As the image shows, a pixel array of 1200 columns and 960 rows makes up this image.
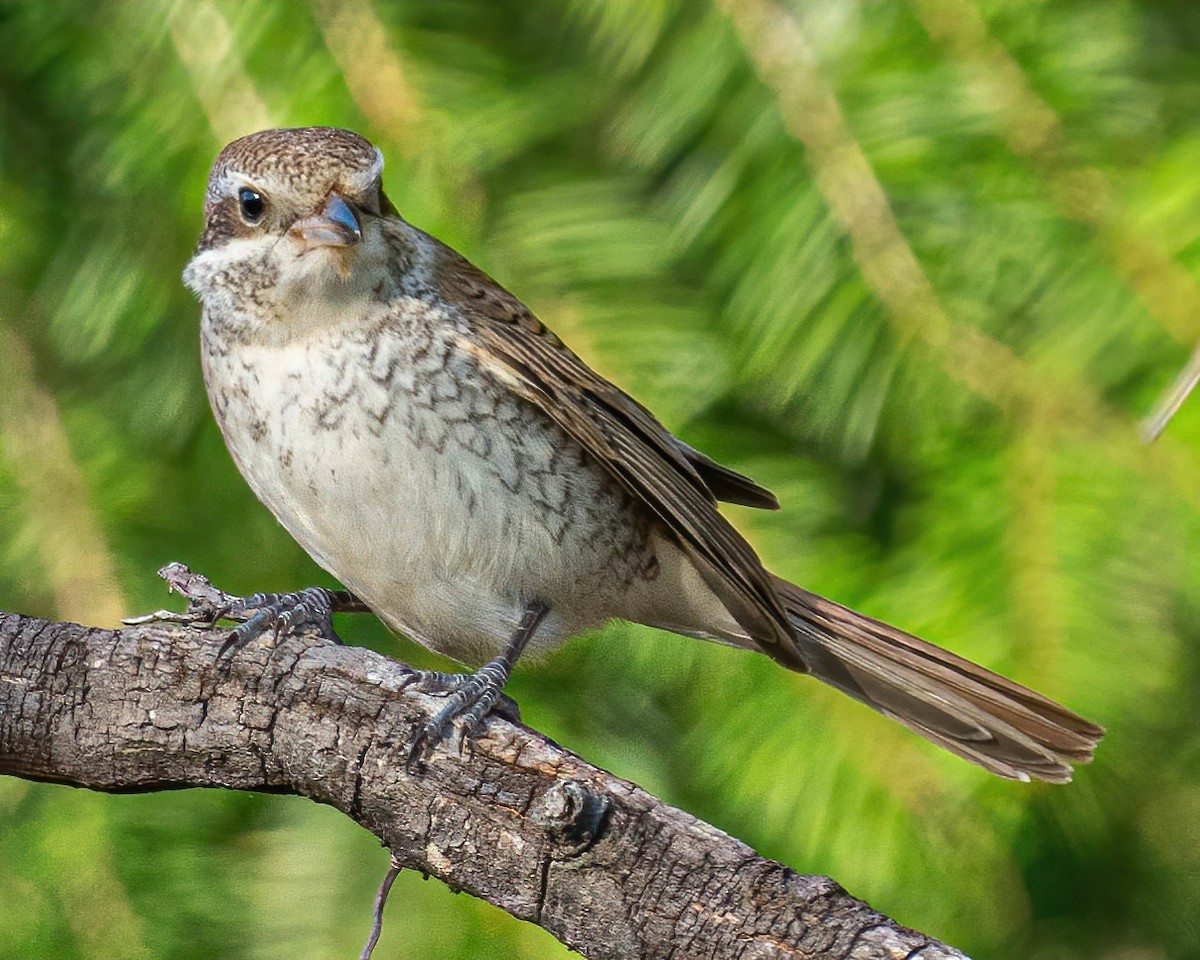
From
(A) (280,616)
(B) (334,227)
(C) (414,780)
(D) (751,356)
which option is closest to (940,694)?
(D) (751,356)

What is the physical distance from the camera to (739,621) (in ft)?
8.24

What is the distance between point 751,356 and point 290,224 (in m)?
0.80

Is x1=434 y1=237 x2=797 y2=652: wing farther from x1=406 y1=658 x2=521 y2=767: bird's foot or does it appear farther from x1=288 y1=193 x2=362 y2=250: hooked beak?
x1=406 y1=658 x2=521 y2=767: bird's foot

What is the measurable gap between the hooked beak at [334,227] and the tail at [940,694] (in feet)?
3.05

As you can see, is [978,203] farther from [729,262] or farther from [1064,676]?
[1064,676]

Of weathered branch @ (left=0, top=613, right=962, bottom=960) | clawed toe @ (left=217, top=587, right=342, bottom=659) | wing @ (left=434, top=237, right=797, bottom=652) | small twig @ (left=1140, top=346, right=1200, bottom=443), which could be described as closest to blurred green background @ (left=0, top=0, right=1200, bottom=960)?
wing @ (left=434, top=237, right=797, bottom=652)

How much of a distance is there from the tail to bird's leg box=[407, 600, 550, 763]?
1.61 feet

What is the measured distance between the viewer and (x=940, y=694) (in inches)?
99.0

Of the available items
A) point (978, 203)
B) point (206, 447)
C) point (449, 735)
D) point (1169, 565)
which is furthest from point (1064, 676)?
point (206, 447)

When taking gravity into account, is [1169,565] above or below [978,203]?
below

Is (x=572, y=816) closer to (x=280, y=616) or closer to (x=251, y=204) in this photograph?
(x=280, y=616)

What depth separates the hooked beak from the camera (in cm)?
229

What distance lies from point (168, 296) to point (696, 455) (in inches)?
38.7

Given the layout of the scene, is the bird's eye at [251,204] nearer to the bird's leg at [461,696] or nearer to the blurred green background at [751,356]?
the blurred green background at [751,356]
